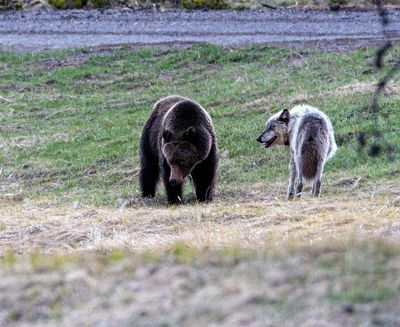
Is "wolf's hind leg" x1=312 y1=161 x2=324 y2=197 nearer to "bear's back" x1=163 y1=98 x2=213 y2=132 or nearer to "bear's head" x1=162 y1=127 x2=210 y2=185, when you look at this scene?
"bear's head" x1=162 y1=127 x2=210 y2=185

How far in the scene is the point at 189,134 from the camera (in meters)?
12.9

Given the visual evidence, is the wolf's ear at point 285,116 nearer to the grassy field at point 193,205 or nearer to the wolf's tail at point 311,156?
the grassy field at point 193,205

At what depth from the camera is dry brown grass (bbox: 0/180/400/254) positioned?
28.3 feet

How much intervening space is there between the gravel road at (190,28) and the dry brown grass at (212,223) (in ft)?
35.1

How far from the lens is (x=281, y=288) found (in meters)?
6.09

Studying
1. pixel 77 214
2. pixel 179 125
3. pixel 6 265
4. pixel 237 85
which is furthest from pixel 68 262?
pixel 237 85

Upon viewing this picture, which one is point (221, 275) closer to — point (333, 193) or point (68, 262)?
point (68, 262)

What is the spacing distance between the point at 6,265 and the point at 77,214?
13.9 ft

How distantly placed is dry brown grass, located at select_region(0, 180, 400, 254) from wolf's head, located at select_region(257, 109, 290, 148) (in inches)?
36.4

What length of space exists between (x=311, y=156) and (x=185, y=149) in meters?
1.59

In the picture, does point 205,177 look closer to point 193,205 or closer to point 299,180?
point 193,205

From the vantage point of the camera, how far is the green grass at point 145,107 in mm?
15172

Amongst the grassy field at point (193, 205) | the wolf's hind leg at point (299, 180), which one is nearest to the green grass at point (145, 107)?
the grassy field at point (193, 205)

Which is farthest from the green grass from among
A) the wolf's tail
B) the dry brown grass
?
the dry brown grass
